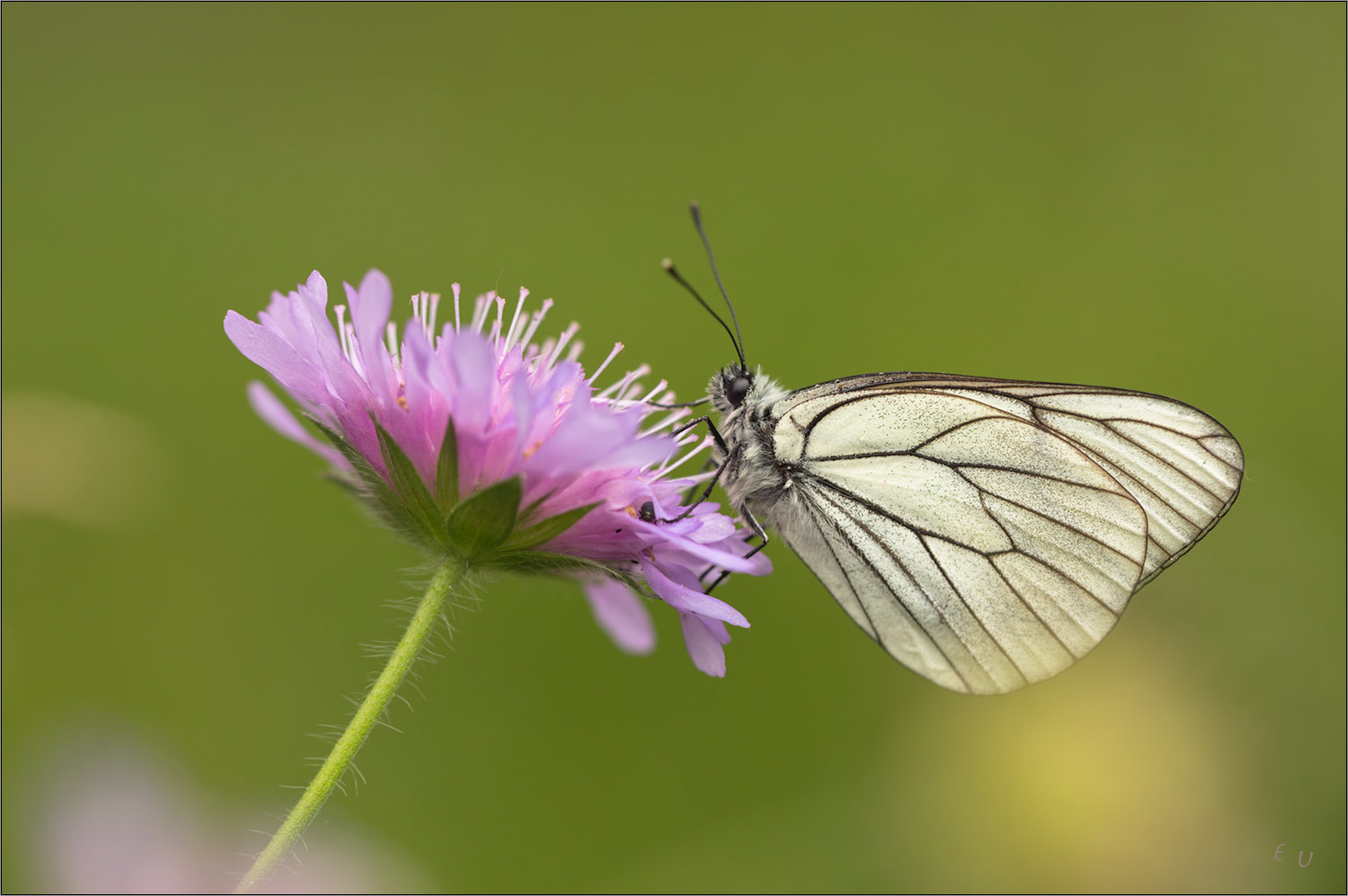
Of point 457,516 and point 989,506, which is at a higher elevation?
point 989,506

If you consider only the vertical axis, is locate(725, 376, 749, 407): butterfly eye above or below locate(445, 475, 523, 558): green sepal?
above

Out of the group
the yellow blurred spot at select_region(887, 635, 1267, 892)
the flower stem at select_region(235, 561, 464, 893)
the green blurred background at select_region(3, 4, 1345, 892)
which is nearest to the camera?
the flower stem at select_region(235, 561, 464, 893)

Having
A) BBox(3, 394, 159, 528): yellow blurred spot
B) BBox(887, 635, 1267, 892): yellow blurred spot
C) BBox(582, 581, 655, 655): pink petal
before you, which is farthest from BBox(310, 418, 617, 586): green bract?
BBox(887, 635, 1267, 892): yellow blurred spot

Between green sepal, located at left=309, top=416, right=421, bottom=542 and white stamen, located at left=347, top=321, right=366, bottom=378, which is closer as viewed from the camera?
green sepal, located at left=309, top=416, right=421, bottom=542

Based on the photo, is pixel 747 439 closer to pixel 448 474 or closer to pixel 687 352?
pixel 448 474

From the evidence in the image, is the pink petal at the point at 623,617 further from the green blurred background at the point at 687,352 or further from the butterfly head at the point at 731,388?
the butterfly head at the point at 731,388

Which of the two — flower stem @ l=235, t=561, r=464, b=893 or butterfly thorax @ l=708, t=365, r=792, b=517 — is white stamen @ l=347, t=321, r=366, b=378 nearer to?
flower stem @ l=235, t=561, r=464, b=893

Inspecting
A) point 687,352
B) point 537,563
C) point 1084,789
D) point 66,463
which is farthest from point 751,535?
point 687,352
